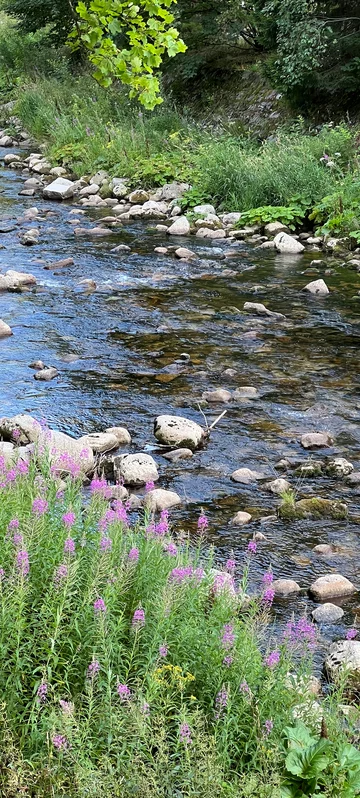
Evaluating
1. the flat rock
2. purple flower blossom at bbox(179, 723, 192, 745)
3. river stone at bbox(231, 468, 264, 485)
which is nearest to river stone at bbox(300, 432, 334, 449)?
A: river stone at bbox(231, 468, 264, 485)

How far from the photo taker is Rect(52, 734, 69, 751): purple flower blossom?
258 cm

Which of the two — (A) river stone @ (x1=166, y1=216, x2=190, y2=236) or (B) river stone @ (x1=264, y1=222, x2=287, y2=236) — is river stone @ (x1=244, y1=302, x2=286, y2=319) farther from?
(A) river stone @ (x1=166, y1=216, x2=190, y2=236)

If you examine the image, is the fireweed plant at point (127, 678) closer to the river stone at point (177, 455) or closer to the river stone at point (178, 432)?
the river stone at point (177, 455)

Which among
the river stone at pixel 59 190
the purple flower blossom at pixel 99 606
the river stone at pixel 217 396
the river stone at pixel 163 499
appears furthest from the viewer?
the river stone at pixel 59 190

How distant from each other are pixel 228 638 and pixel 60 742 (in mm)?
718

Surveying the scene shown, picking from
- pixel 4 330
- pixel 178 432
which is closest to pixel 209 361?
pixel 178 432

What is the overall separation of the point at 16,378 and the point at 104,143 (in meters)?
11.8

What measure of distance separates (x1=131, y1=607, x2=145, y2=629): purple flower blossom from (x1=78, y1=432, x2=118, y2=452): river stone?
3.32 m

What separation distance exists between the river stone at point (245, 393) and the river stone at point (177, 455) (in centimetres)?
128

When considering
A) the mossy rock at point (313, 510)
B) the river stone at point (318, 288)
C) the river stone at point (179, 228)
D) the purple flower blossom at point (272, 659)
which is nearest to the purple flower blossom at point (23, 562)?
the purple flower blossom at point (272, 659)

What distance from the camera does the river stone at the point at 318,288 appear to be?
1089 centimetres

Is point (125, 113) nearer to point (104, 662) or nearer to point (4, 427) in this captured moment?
point (4, 427)

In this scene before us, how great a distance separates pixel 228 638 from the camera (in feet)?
10.0

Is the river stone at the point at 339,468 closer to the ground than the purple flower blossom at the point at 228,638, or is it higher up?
closer to the ground
